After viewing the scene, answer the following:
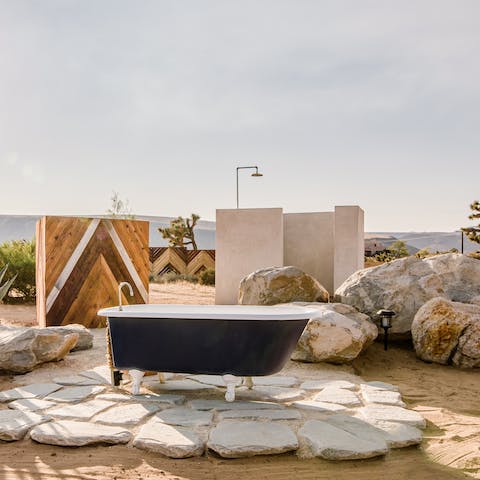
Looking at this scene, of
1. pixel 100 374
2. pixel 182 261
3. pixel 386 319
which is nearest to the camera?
pixel 100 374

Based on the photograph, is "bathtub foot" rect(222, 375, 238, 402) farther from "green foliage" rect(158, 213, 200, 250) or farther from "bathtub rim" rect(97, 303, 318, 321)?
"green foliage" rect(158, 213, 200, 250)

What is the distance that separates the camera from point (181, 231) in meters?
22.0

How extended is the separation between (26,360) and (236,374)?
2.02 metres

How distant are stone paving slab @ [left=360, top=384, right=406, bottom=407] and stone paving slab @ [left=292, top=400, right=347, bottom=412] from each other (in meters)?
0.31

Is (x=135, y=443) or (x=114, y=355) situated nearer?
(x=135, y=443)

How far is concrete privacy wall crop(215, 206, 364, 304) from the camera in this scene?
9.34 m

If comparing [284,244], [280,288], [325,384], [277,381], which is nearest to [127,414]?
[277,381]

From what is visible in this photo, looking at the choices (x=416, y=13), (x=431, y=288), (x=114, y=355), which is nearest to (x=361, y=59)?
(x=416, y=13)

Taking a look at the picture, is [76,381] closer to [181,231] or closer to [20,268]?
[20,268]

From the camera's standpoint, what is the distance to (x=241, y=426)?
124 inches

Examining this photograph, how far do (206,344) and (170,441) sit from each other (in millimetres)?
864

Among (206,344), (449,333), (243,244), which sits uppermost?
(243,244)

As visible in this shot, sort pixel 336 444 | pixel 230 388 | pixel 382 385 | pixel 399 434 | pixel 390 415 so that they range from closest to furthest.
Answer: pixel 336 444
pixel 399 434
pixel 390 415
pixel 230 388
pixel 382 385

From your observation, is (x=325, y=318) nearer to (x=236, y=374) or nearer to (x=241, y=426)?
(x=236, y=374)
